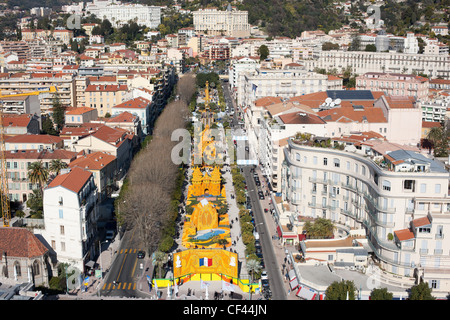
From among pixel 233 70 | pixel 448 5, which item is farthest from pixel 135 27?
pixel 448 5

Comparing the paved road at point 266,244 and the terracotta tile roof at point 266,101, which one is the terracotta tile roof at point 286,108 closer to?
the paved road at point 266,244

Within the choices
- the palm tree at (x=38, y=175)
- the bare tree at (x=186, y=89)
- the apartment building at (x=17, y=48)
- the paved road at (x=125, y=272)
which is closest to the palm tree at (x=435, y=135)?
the paved road at (x=125, y=272)

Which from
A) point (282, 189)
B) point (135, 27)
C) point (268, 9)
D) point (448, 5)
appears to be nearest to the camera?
point (282, 189)

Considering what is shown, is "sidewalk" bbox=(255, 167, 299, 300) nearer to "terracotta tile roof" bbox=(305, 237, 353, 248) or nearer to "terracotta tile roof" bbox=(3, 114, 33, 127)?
"terracotta tile roof" bbox=(305, 237, 353, 248)

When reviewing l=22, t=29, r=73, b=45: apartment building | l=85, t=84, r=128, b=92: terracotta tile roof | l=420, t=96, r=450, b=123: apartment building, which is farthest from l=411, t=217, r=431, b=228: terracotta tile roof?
l=22, t=29, r=73, b=45: apartment building

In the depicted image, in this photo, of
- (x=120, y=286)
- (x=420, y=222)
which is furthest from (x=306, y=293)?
(x=120, y=286)

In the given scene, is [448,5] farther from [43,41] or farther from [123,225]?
[123,225]
